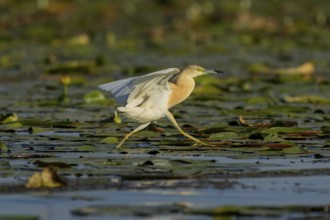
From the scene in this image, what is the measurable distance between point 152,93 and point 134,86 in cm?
20

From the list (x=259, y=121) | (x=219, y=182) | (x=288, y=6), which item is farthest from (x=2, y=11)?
(x=219, y=182)

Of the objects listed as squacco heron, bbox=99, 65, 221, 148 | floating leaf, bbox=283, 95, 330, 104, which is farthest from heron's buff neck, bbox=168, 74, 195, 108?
floating leaf, bbox=283, 95, 330, 104

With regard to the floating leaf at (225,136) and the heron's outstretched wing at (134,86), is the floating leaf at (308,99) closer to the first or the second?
the floating leaf at (225,136)

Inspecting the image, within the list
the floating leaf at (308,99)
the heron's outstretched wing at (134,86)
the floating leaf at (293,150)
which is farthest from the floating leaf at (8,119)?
the floating leaf at (308,99)

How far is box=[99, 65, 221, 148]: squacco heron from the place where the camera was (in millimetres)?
8688

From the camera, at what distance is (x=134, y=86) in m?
8.74

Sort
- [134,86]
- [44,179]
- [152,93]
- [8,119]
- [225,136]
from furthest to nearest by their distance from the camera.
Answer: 1. [8,119]
2. [225,136]
3. [152,93]
4. [134,86]
5. [44,179]

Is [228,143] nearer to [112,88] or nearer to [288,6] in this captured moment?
[112,88]

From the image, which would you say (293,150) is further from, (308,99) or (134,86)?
(308,99)

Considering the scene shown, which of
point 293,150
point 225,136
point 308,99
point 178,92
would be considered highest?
point 178,92

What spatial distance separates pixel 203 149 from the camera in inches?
348

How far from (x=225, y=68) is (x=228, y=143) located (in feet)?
27.9

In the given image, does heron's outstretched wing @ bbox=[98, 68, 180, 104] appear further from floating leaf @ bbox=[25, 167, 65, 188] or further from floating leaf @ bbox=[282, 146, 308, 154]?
floating leaf @ bbox=[25, 167, 65, 188]

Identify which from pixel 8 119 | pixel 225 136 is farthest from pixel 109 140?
pixel 8 119
